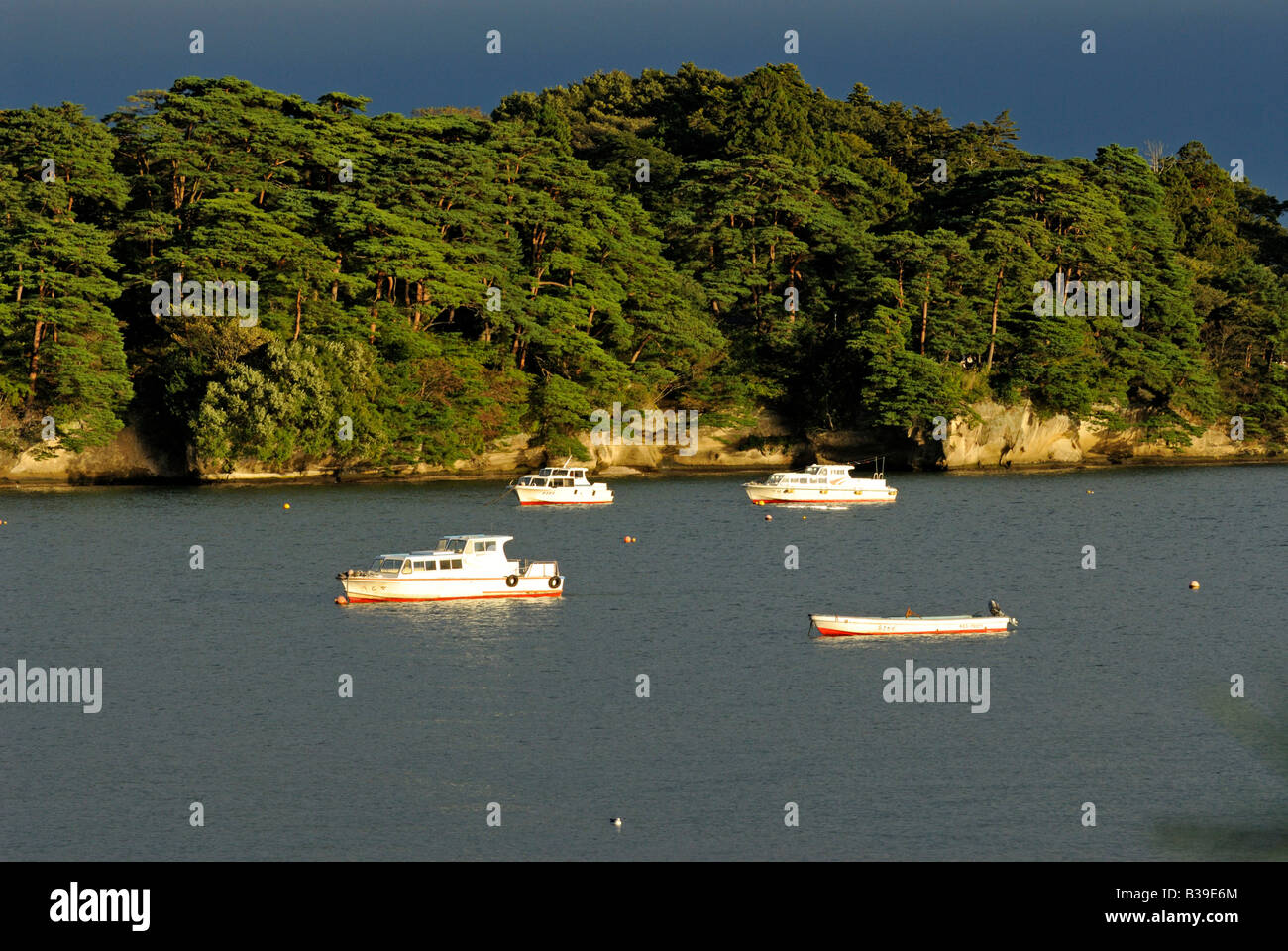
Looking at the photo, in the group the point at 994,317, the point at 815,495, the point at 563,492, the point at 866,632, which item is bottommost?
the point at 866,632

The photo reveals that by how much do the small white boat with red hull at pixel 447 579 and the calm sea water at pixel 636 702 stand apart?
0.78 meters

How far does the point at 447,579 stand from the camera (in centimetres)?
4794

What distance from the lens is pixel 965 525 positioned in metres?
70.4

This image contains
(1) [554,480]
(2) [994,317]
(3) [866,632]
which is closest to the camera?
(3) [866,632]

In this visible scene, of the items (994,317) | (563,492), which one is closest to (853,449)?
(994,317)

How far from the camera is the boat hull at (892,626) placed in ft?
138

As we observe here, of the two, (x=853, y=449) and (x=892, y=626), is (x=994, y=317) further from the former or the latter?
(x=892, y=626)

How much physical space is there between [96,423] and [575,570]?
41071 mm

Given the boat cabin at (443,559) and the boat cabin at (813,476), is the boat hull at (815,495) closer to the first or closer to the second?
the boat cabin at (813,476)

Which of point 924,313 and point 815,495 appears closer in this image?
point 815,495

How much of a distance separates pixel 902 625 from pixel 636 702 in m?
10.3

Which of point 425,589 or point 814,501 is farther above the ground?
point 814,501
